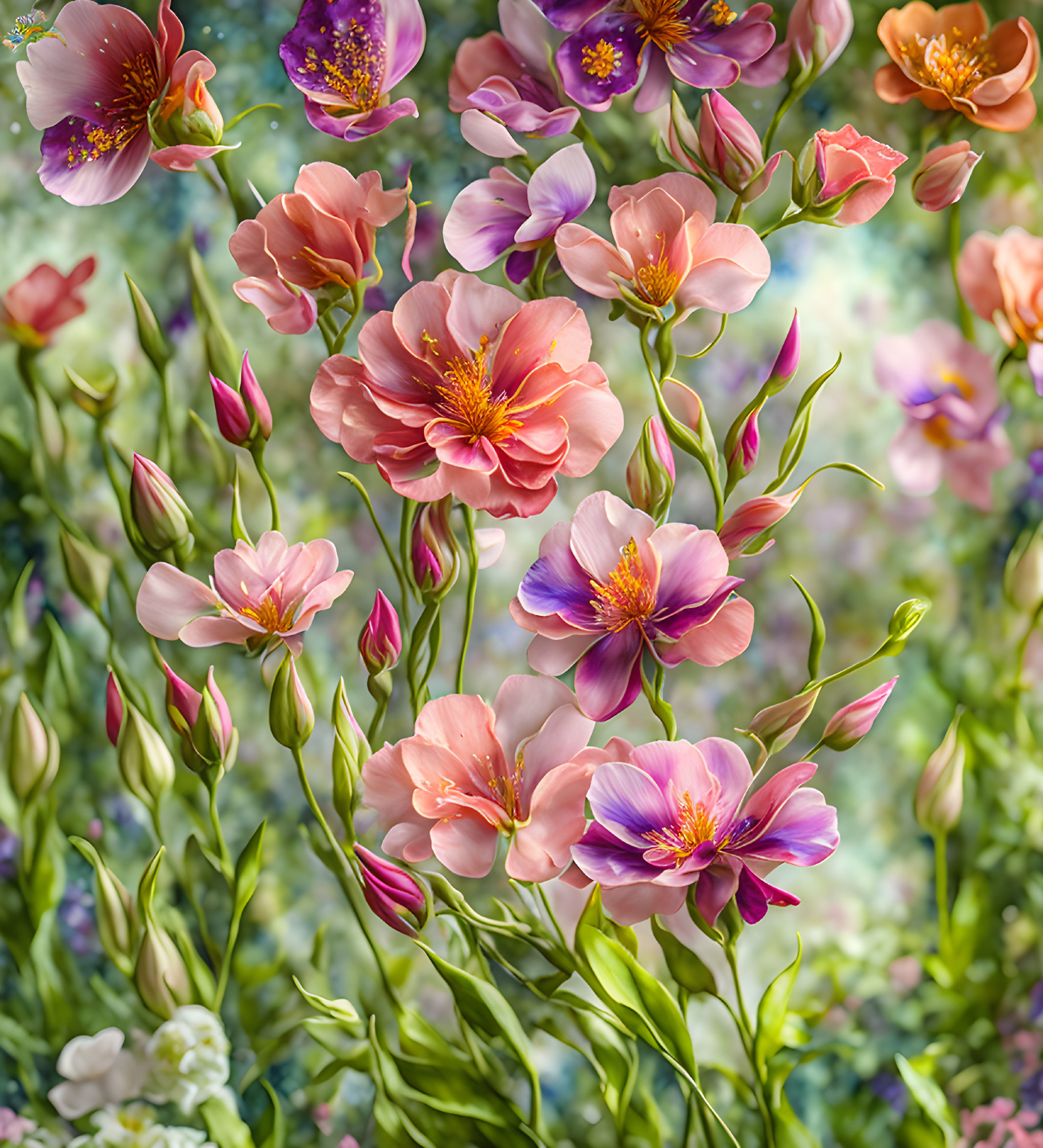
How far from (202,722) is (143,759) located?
0.18 ft

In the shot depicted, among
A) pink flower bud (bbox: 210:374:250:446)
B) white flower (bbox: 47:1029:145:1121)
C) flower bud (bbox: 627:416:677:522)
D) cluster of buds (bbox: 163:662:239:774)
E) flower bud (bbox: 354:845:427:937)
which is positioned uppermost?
pink flower bud (bbox: 210:374:250:446)

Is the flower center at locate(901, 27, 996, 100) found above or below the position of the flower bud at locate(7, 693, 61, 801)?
above

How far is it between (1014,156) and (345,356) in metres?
0.51

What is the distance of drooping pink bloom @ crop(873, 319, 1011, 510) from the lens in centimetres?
67

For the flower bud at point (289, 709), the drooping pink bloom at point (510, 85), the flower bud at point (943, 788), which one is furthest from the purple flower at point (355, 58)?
the flower bud at point (943, 788)

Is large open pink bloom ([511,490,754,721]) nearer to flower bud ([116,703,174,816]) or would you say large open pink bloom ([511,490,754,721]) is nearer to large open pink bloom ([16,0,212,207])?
flower bud ([116,703,174,816])

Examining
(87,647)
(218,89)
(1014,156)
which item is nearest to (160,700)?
(87,647)

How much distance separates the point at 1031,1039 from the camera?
2.23 feet

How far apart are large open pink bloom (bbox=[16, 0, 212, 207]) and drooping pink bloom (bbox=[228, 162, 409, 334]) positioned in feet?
0.38

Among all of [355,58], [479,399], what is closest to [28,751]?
[479,399]

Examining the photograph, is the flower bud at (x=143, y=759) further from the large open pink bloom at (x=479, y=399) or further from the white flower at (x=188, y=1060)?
the large open pink bloom at (x=479, y=399)

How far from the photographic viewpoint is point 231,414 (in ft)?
2.18

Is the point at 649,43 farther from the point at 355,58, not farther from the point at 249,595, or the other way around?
the point at 249,595

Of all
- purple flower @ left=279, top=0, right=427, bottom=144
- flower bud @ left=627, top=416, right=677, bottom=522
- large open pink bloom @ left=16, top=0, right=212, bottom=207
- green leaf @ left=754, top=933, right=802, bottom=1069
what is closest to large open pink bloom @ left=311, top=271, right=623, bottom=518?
flower bud @ left=627, top=416, right=677, bottom=522
